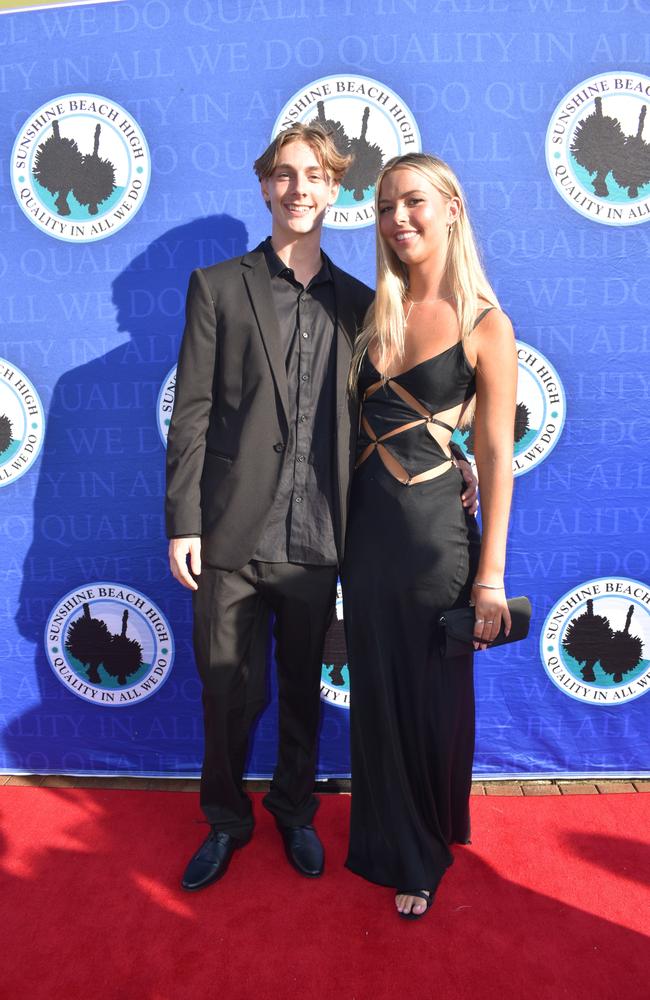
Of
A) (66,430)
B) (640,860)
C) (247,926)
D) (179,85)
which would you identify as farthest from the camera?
(66,430)

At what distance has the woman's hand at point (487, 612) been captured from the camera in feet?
6.06

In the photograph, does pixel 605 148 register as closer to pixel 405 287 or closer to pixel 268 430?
pixel 405 287

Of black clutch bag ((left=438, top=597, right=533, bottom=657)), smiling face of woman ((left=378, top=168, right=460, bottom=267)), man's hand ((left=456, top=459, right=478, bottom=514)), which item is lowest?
black clutch bag ((left=438, top=597, right=533, bottom=657))

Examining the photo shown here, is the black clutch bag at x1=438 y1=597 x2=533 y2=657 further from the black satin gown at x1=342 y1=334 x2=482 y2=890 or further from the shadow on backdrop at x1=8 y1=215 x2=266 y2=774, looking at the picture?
the shadow on backdrop at x1=8 y1=215 x2=266 y2=774

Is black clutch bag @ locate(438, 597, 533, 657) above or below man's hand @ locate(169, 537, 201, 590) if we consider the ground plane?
below

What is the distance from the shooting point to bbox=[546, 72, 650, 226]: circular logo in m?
2.27

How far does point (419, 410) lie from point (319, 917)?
145cm

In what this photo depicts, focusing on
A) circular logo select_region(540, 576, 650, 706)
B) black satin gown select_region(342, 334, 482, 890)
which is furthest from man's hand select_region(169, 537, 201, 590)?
circular logo select_region(540, 576, 650, 706)

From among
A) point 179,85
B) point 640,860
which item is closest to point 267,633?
point 640,860

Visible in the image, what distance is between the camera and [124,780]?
108 inches

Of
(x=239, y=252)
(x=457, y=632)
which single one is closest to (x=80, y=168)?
(x=239, y=252)

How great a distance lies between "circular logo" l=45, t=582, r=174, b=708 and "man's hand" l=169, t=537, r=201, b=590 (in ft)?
2.47

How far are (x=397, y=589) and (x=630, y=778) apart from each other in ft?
4.82

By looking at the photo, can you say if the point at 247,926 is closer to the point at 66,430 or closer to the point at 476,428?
the point at 476,428
